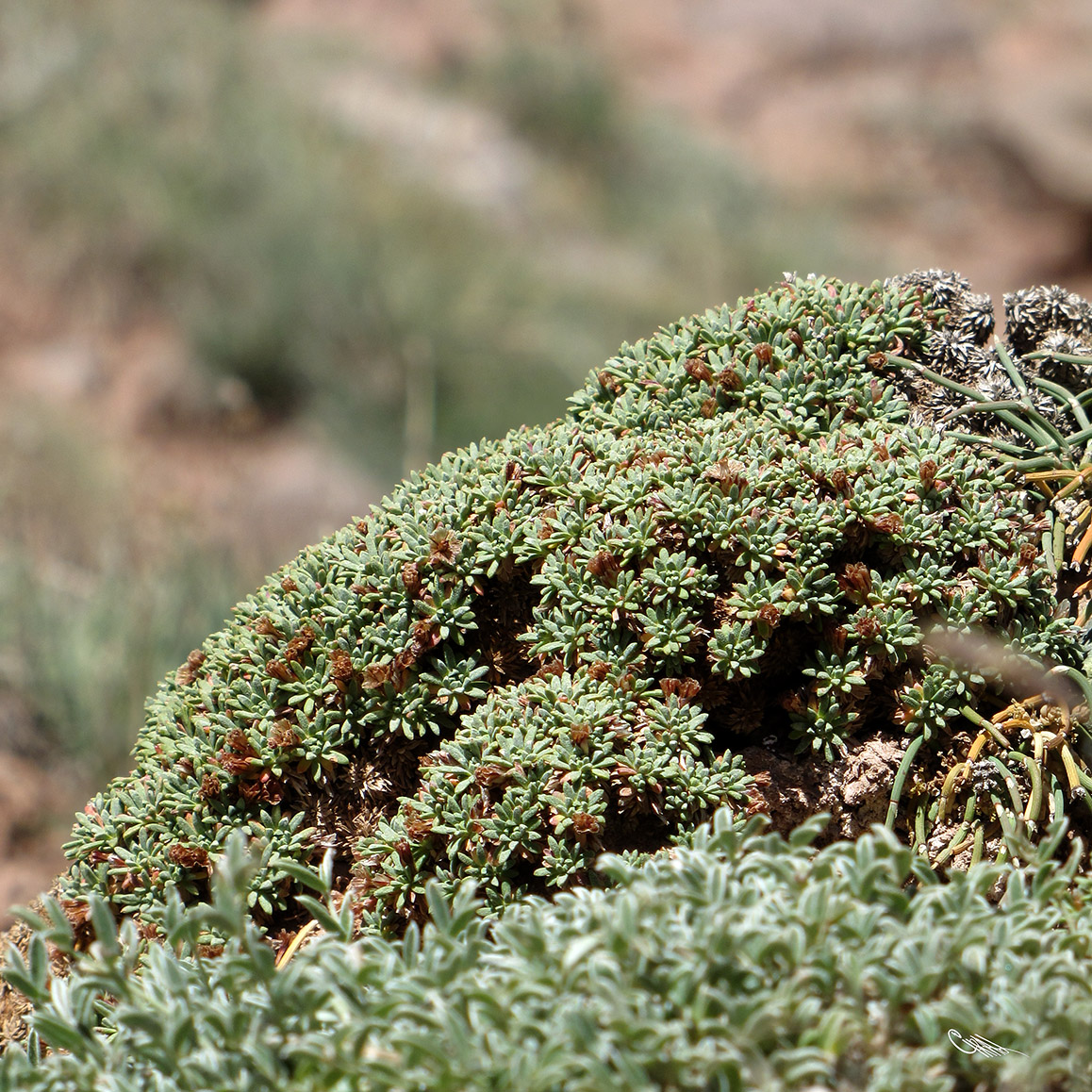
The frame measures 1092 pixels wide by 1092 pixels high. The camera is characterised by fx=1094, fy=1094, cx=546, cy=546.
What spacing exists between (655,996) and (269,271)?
10994mm

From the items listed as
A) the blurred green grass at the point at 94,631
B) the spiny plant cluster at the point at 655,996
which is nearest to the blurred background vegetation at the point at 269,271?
the blurred green grass at the point at 94,631

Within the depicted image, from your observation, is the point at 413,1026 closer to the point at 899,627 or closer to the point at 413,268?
the point at 899,627

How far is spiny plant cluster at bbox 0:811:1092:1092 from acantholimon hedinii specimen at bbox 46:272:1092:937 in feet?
1.71

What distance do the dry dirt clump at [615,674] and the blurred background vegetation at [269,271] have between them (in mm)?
3253

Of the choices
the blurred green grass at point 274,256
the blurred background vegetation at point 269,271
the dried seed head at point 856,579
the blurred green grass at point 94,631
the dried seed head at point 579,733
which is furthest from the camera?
the blurred green grass at point 274,256

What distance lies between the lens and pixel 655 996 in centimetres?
148

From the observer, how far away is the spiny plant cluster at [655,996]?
1.42 m

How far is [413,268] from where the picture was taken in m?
11.8

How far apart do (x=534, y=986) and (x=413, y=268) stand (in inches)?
434

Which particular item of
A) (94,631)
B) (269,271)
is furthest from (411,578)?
(269,271)

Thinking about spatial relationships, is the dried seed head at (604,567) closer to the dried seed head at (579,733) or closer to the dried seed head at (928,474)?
the dried seed head at (579,733)

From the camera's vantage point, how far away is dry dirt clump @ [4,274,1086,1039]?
2248 mm

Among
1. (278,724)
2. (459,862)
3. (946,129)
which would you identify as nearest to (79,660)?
(278,724)

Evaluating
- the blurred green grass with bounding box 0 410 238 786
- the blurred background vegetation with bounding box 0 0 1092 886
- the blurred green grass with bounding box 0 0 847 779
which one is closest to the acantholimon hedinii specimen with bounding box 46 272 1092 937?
the blurred green grass with bounding box 0 410 238 786
